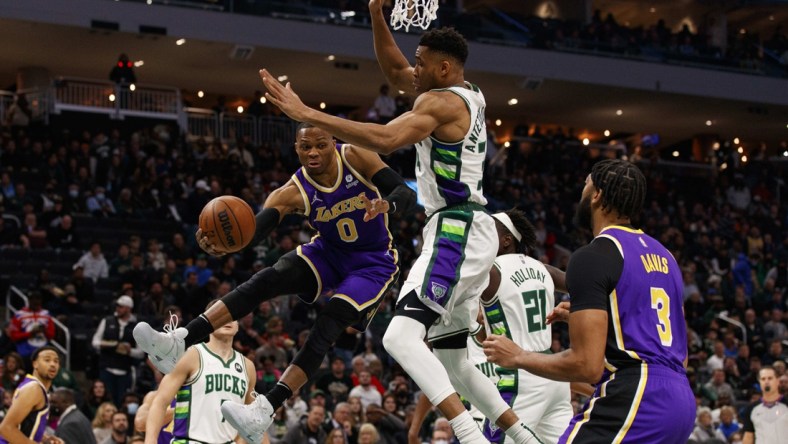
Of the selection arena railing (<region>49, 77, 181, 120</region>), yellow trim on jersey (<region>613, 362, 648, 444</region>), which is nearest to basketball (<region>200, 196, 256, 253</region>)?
yellow trim on jersey (<region>613, 362, 648, 444</region>)

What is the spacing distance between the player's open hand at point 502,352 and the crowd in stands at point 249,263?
838cm

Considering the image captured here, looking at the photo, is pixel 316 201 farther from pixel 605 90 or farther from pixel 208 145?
pixel 605 90

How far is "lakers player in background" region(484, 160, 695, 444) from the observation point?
17.1ft

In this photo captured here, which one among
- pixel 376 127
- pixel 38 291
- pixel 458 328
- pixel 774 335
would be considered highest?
pixel 376 127

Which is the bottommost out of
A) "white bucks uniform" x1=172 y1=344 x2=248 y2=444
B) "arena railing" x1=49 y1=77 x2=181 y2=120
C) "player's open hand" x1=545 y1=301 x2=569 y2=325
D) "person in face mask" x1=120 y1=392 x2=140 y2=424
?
"person in face mask" x1=120 y1=392 x2=140 y2=424

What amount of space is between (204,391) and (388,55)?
A: 3.59 meters

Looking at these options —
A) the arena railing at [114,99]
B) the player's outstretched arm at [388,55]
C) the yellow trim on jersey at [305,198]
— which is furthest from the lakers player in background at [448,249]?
the arena railing at [114,99]

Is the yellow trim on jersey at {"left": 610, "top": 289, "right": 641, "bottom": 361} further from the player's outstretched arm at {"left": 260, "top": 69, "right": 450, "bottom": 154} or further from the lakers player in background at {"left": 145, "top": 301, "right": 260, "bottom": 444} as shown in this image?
the lakers player in background at {"left": 145, "top": 301, "right": 260, "bottom": 444}

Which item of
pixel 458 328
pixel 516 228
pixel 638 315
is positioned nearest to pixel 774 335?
pixel 516 228

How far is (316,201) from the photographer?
8.10 meters

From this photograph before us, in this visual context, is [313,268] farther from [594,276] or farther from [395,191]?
[594,276]

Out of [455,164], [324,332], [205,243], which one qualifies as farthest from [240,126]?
[455,164]

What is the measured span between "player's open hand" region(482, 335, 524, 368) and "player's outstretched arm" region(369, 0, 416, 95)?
3.14m

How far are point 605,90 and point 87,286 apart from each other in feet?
65.1
